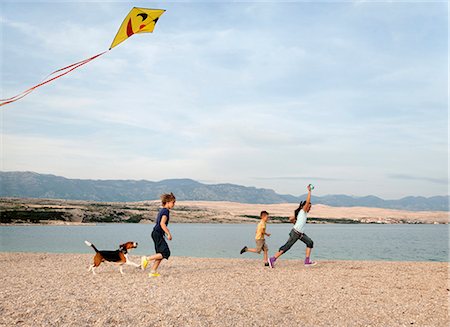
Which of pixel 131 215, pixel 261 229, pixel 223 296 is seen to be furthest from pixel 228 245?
pixel 131 215

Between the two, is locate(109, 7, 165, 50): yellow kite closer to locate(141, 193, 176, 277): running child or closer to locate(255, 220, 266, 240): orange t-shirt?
locate(141, 193, 176, 277): running child

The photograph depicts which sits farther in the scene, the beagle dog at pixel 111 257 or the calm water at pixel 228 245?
the calm water at pixel 228 245

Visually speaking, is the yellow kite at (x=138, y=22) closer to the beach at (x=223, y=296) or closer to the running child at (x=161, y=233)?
the running child at (x=161, y=233)

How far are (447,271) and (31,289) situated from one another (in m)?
14.4

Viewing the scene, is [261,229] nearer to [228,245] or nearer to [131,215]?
[228,245]

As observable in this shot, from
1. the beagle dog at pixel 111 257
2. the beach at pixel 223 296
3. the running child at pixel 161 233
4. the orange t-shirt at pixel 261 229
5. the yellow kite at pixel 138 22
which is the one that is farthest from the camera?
the orange t-shirt at pixel 261 229

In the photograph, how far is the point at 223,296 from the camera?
1062cm

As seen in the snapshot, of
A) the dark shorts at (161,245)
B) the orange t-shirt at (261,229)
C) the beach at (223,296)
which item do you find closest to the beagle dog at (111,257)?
the beach at (223,296)

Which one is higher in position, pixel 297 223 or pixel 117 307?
pixel 297 223

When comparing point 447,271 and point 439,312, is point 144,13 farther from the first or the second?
point 447,271

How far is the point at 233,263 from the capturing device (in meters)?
18.3

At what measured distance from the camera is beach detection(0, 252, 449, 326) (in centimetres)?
851

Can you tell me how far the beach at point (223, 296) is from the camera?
27.9ft

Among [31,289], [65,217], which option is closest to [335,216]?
[65,217]
